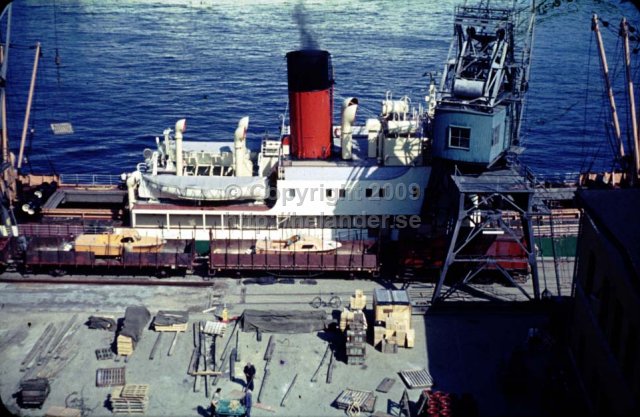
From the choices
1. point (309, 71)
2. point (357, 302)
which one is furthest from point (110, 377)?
point (309, 71)

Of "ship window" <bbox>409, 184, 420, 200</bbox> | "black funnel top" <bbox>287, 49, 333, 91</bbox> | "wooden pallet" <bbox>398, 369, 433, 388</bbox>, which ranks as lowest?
"wooden pallet" <bbox>398, 369, 433, 388</bbox>

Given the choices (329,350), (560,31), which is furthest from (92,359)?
(560,31)

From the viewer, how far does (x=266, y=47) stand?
10962 cm

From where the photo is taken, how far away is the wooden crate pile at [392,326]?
1304 inches

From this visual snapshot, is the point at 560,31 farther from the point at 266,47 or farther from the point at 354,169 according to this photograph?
the point at 354,169

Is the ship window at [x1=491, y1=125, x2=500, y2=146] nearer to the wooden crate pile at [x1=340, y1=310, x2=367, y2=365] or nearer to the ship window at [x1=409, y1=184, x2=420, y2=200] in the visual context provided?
the ship window at [x1=409, y1=184, x2=420, y2=200]

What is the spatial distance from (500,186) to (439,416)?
12995mm

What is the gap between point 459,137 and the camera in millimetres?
36281

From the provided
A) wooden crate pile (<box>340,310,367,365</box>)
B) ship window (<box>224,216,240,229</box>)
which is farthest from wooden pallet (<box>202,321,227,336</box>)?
ship window (<box>224,216,240,229</box>)

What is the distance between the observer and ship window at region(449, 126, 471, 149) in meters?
36.0

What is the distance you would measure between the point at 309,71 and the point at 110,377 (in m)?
20.7

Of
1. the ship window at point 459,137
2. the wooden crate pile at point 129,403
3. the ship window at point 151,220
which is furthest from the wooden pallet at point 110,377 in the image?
the ship window at point 459,137

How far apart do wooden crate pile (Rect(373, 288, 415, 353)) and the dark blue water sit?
110ft

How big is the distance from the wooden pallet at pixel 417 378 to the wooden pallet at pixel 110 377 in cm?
1218
